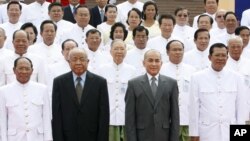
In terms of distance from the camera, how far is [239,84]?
10164mm

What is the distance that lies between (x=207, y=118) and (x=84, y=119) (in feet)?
6.29

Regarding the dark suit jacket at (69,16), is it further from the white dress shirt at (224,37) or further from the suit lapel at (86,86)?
the suit lapel at (86,86)

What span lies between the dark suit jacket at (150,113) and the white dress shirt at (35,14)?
5401 mm

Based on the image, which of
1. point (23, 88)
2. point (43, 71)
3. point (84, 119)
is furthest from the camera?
point (43, 71)

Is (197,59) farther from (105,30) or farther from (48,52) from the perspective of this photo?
(48,52)

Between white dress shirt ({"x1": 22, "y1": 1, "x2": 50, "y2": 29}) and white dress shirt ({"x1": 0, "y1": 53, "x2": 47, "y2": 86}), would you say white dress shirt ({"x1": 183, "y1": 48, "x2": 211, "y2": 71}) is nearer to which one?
white dress shirt ({"x1": 0, "y1": 53, "x2": 47, "y2": 86})

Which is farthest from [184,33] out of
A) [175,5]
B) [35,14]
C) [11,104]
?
[175,5]

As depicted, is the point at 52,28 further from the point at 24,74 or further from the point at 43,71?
the point at 24,74

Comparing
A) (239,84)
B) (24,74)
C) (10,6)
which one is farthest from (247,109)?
(10,6)

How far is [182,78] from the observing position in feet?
36.9

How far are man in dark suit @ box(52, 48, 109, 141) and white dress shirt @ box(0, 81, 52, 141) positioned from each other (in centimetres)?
55

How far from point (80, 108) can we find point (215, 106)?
204cm

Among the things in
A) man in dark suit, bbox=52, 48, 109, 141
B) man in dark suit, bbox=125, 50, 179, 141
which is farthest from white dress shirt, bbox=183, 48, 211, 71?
man in dark suit, bbox=52, 48, 109, 141

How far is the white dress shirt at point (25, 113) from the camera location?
31.4 feet
